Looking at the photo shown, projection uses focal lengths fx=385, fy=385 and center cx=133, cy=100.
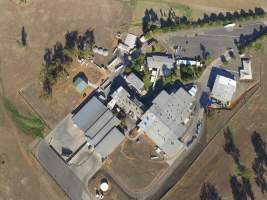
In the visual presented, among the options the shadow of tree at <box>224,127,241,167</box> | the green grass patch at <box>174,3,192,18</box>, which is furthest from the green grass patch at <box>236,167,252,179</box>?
the green grass patch at <box>174,3,192,18</box>

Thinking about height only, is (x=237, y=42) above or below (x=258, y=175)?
above

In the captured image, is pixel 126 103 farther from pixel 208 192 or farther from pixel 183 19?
pixel 183 19

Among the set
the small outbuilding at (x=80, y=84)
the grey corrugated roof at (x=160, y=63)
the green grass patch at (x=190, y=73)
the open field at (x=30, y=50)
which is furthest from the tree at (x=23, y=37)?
the green grass patch at (x=190, y=73)

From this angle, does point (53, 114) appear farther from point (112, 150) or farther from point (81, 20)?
point (81, 20)

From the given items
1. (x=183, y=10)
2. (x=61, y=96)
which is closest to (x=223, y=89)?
(x=183, y=10)

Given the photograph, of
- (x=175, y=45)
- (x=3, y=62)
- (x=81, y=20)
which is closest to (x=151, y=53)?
(x=175, y=45)
